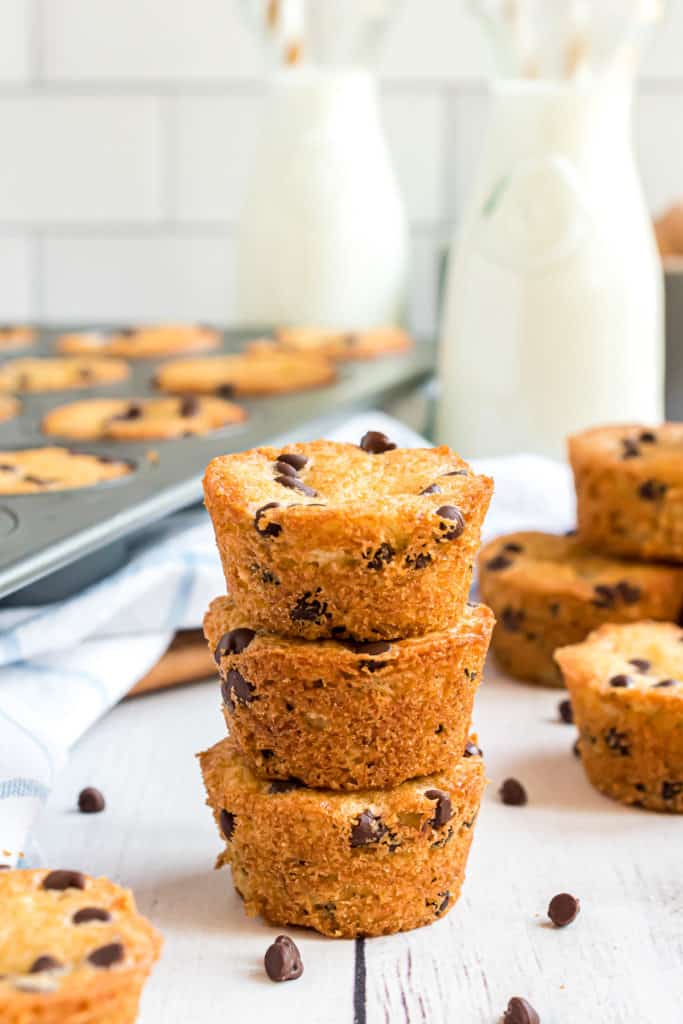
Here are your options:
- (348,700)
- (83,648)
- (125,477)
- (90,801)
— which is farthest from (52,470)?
(348,700)

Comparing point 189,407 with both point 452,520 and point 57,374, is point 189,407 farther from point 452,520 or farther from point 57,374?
point 452,520

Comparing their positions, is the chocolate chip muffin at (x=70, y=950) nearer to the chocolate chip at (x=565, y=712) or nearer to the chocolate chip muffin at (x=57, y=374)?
the chocolate chip at (x=565, y=712)

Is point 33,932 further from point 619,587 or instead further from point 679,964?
point 619,587

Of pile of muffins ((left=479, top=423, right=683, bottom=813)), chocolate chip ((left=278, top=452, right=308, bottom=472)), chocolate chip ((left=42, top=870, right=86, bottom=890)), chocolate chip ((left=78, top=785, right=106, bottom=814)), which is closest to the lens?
chocolate chip ((left=42, top=870, right=86, bottom=890))

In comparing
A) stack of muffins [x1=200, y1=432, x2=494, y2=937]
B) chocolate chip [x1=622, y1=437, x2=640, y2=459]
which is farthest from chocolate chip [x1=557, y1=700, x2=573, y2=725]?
stack of muffins [x1=200, y1=432, x2=494, y2=937]

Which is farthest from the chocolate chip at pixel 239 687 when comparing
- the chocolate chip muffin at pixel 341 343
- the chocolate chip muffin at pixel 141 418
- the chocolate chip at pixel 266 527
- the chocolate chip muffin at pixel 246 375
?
the chocolate chip muffin at pixel 341 343

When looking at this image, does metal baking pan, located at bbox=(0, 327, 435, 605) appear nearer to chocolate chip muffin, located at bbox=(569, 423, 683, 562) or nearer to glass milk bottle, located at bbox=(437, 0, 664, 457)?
glass milk bottle, located at bbox=(437, 0, 664, 457)
